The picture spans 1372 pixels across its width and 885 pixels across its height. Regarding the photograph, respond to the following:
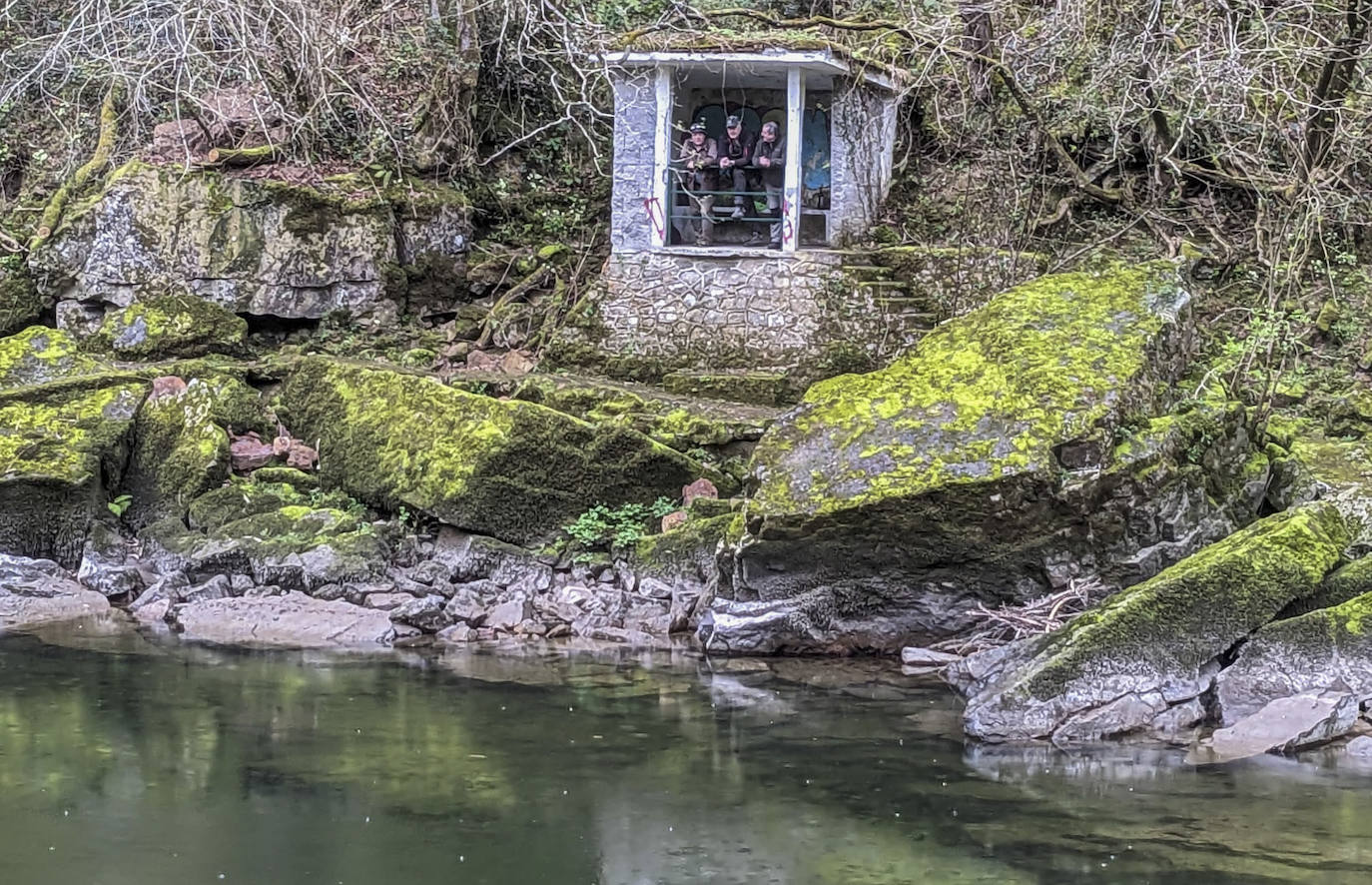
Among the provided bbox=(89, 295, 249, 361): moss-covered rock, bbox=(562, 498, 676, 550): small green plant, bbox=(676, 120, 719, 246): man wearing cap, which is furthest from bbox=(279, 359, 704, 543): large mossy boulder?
bbox=(676, 120, 719, 246): man wearing cap

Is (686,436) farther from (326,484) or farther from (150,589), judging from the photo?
(150,589)

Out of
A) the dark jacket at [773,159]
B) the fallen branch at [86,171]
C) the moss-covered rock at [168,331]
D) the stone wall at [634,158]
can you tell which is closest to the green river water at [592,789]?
the moss-covered rock at [168,331]

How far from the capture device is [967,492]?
9.09m

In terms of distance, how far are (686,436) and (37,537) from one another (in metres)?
5.33

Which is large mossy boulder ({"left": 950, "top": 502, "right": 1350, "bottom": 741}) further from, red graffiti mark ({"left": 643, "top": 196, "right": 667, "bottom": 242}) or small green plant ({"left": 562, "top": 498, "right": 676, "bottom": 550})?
red graffiti mark ({"left": 643, "top": 196, "right": 667, "bottom": 242})

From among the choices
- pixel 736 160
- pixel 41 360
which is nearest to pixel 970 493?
pixel 736 160

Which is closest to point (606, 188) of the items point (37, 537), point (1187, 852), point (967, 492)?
point (37, 537)

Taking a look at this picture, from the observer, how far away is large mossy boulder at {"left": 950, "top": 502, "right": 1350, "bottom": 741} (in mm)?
7578

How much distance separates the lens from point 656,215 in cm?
1399

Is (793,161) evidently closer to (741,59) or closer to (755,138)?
(741,59)

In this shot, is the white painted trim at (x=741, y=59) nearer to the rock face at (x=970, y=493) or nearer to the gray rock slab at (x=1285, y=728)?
the rock face at (x=970, y=493)

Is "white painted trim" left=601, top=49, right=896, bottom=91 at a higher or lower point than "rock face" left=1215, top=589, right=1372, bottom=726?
higher

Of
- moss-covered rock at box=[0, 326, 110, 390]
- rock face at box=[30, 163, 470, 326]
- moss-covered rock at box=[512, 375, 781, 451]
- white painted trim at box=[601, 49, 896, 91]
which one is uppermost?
white painted trim at box=[601, 49, 896, 91]

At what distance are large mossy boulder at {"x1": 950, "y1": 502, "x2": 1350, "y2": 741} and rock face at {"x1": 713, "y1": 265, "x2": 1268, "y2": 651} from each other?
1067mm
